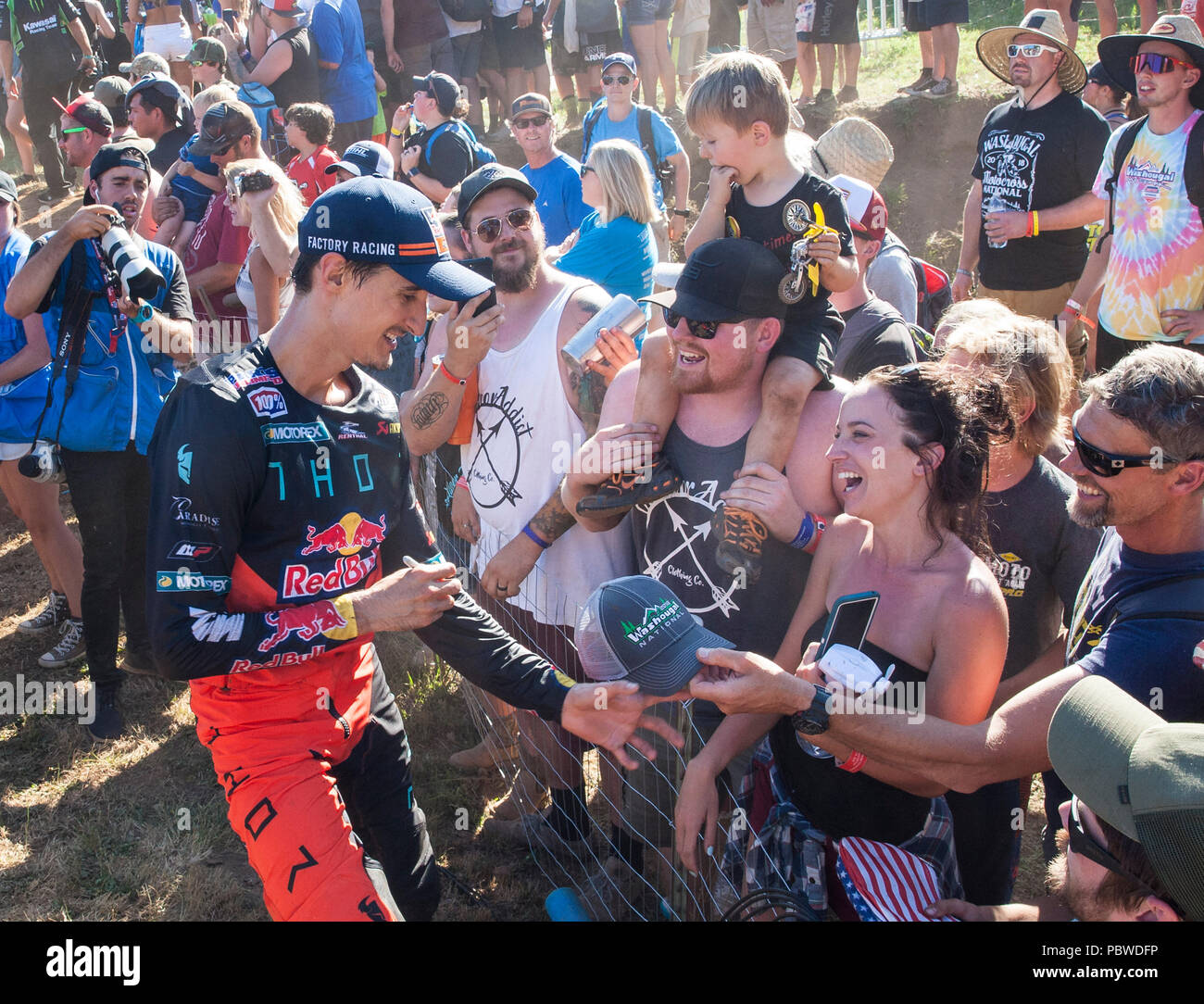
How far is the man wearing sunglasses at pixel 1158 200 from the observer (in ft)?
15.9

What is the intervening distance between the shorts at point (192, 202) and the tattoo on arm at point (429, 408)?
11.4ft

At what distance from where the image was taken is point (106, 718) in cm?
504

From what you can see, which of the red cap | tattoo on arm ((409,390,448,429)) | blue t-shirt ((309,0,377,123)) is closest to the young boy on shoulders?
tattoo on arm ((409,390,448,429))

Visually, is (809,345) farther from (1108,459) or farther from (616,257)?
(616,257)

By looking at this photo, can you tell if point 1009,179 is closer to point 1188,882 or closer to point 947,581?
point 947,581

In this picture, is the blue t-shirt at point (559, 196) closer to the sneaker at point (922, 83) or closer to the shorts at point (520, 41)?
the shorts at point (520, 41)

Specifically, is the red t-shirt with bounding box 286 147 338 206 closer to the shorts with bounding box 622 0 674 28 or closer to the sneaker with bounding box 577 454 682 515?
the sneaker with bounding box 577 454 682 515

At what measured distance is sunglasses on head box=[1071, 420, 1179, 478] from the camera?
2.39m

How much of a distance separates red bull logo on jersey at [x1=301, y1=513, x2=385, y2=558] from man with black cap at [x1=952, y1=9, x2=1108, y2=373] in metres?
4.71

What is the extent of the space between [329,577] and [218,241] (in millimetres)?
4201

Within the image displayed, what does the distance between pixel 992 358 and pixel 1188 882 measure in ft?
5.75

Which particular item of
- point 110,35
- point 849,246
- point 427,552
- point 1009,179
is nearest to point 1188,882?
point 427,552

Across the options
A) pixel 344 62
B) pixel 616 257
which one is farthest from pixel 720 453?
pixel 344 62

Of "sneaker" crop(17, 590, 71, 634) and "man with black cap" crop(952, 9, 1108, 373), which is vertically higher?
"man with black cap" crop(952, 9, 1108, 373)
